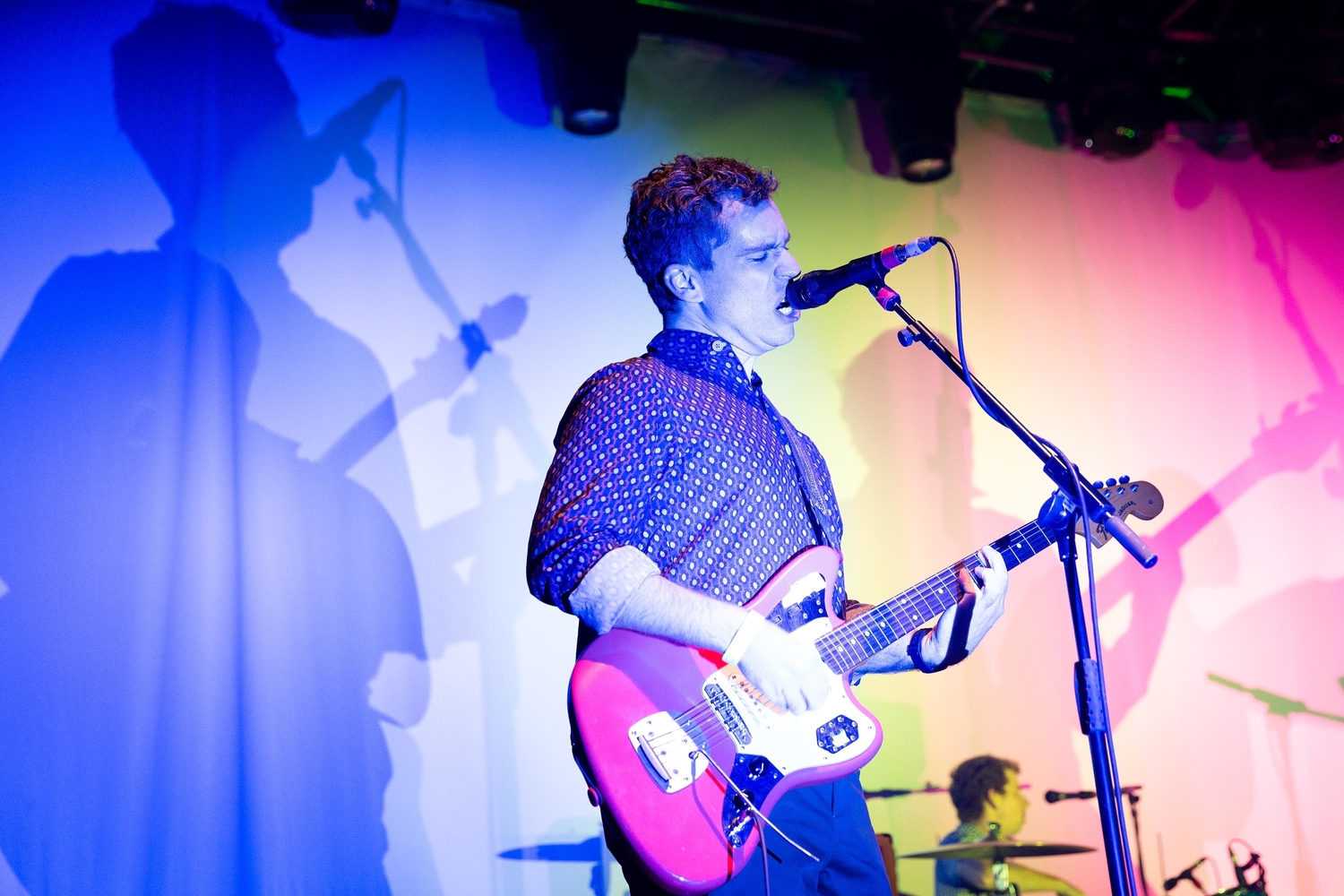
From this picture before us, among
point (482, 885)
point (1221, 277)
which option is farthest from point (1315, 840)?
point (482, 885)

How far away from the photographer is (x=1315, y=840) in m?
4.79

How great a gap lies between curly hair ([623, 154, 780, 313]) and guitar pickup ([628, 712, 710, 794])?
1.12 m

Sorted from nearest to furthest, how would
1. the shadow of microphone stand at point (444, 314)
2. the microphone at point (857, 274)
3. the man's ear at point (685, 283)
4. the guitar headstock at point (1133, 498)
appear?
the microphone at point (857, 274) → the guitar headstock at point (1133, 498) → the man's ear at point (685, 283) → the shadow of microphone stand at point (444, 314)

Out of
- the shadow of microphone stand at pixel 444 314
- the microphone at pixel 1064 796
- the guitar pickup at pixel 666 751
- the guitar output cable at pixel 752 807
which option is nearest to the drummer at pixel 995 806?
the microphone at pixel 1064 796

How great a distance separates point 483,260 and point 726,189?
199 cm

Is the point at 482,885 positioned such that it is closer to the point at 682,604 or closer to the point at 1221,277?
the point at 682,604

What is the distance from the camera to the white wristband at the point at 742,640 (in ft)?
5.96

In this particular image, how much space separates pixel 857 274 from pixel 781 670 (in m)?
0.86

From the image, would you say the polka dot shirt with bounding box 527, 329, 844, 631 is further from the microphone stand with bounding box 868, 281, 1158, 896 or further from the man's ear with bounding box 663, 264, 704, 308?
the microphone stand with bounding box 868, 281, 1158, 896

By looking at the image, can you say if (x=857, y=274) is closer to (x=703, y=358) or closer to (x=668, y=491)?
(x=703, y=358)

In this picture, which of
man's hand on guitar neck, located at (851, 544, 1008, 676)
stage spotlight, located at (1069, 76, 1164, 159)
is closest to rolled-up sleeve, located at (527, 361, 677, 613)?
man's hand on guitar neck, located at (851, 544, 1008, 676)

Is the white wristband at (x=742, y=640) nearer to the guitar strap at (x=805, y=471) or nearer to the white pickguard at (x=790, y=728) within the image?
the white pickguard at (x=790, y=728)

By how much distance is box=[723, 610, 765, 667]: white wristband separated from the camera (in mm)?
1816

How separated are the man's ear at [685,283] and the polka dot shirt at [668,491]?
0.30 m
